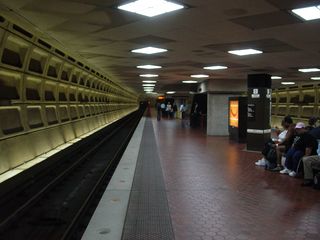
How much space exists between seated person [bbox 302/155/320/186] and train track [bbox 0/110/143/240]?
4.39 m

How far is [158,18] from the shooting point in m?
5.86

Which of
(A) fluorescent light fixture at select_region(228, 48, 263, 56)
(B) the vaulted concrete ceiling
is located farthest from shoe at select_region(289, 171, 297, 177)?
(A) fluorescent light fixture at select_region(228, 48, 263, 56)

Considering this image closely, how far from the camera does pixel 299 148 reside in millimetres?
8219

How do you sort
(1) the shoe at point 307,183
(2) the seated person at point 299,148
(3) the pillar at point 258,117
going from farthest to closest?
(3) the pillar at point 258,117
(2) the seated person at point 299,148
(1) the shoe at point 307,183

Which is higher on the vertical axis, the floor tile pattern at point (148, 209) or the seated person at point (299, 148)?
the seated person at point (299, 148)

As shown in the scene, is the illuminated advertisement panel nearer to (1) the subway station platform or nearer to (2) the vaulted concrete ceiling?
(1) the subway station platform

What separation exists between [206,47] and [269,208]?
4.14 meters

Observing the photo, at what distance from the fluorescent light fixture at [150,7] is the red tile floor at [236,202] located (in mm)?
3114

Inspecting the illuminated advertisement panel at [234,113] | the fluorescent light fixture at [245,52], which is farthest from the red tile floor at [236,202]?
the illuminated advertisement panel at [234,113]

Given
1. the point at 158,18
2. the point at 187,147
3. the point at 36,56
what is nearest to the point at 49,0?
the point at 158,18

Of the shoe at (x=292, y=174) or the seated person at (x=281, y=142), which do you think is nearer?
the shoe at (x=292, y=174)

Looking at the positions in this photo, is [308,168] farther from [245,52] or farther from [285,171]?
[245,52]

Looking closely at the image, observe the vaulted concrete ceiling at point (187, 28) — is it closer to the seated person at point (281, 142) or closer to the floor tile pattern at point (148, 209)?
the seated person at point (281, 142)

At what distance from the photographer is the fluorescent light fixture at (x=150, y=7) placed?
16.6ft
